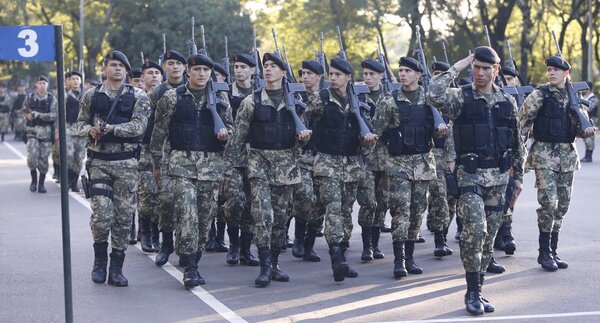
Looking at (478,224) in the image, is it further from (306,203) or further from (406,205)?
(306,203)

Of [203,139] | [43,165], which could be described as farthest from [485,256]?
[43,165]

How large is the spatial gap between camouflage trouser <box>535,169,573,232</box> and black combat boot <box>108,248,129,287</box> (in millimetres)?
4109

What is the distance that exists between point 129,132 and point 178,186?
0.65m

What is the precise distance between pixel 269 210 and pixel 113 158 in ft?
4.89

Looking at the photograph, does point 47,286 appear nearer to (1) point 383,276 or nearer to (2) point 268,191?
(2) point 268,191

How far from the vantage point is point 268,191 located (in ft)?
32.8

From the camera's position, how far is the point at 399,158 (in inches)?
410

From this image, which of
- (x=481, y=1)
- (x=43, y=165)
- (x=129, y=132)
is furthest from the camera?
(x=481, y=1)

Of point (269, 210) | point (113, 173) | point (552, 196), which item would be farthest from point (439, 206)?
point (113, 173)

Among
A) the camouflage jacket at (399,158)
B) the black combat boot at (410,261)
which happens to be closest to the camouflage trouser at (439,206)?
the black combat boot at (410,261)

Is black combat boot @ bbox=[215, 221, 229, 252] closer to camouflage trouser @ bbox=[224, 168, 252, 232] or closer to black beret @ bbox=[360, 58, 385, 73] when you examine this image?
camouflage trouser @ bbox=[224, 168, 252, 232]

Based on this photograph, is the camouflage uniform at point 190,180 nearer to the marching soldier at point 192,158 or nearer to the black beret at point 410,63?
the marching soldier at point 192,158

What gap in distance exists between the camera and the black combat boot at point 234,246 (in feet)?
36.6

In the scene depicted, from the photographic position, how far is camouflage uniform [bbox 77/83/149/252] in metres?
9.77
